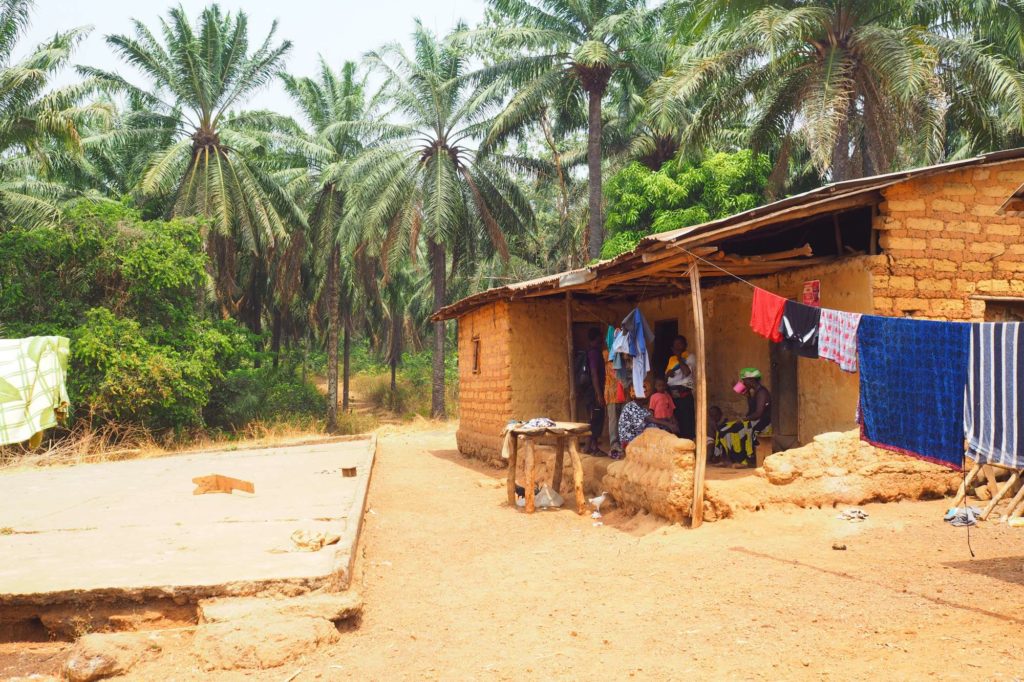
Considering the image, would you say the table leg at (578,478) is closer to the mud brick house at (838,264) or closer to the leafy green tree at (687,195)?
the mud brick house at (838,264)

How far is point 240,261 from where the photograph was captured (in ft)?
110

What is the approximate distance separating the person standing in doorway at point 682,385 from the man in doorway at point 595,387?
62.6 inches

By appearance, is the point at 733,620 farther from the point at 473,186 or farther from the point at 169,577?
the point at 473,186

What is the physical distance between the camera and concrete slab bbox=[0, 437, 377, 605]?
550 cm

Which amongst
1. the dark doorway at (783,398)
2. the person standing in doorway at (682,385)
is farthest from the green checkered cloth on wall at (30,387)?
the dark doorway at (783,398)

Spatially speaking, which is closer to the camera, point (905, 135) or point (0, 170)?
point (905, 135)

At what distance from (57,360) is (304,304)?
77.9 ft

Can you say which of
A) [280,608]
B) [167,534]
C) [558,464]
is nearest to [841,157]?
[558,464]

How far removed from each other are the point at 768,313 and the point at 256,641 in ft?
17.1

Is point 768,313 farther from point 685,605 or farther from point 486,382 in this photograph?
point 486,382

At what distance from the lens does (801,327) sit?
7410mm

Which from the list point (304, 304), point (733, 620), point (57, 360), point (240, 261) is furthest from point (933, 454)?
point (304, 304)

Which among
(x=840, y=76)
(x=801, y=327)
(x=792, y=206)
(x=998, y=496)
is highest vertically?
(x=840, y=76)

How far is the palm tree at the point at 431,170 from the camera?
25.7 m
